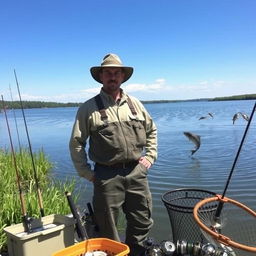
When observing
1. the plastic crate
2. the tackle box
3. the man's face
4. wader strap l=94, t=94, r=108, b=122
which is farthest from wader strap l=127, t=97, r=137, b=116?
the plastic crate

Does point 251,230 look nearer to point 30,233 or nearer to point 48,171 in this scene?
point 30,233

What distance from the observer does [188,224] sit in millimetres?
4312

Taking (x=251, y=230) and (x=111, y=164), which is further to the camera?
(x=251, y=230)

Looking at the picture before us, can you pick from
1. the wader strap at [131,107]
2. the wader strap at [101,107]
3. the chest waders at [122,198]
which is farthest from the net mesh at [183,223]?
the wader strap at [101,107]

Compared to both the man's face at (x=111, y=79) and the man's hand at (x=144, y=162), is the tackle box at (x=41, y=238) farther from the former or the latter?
the man's face at (x=111, y=79)

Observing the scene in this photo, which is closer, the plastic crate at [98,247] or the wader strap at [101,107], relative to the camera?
the plastic crate at [98,247]

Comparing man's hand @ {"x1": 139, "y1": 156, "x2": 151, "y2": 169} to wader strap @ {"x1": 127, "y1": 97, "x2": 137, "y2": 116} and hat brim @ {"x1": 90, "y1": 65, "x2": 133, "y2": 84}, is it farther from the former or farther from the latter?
hat brim @ {"x1": 90, "y1": 65, "x2": 133, "y2": 84}

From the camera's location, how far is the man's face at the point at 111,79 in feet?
13.0

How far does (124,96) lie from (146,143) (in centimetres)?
61

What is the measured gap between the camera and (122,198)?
3.96 m

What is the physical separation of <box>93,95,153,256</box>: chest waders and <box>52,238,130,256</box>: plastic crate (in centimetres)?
69

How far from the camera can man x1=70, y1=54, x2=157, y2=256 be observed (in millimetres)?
3848

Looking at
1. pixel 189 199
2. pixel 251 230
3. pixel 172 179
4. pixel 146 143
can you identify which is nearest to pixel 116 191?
pixel 146 143

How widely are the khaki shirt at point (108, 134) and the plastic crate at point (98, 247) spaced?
879 mm
